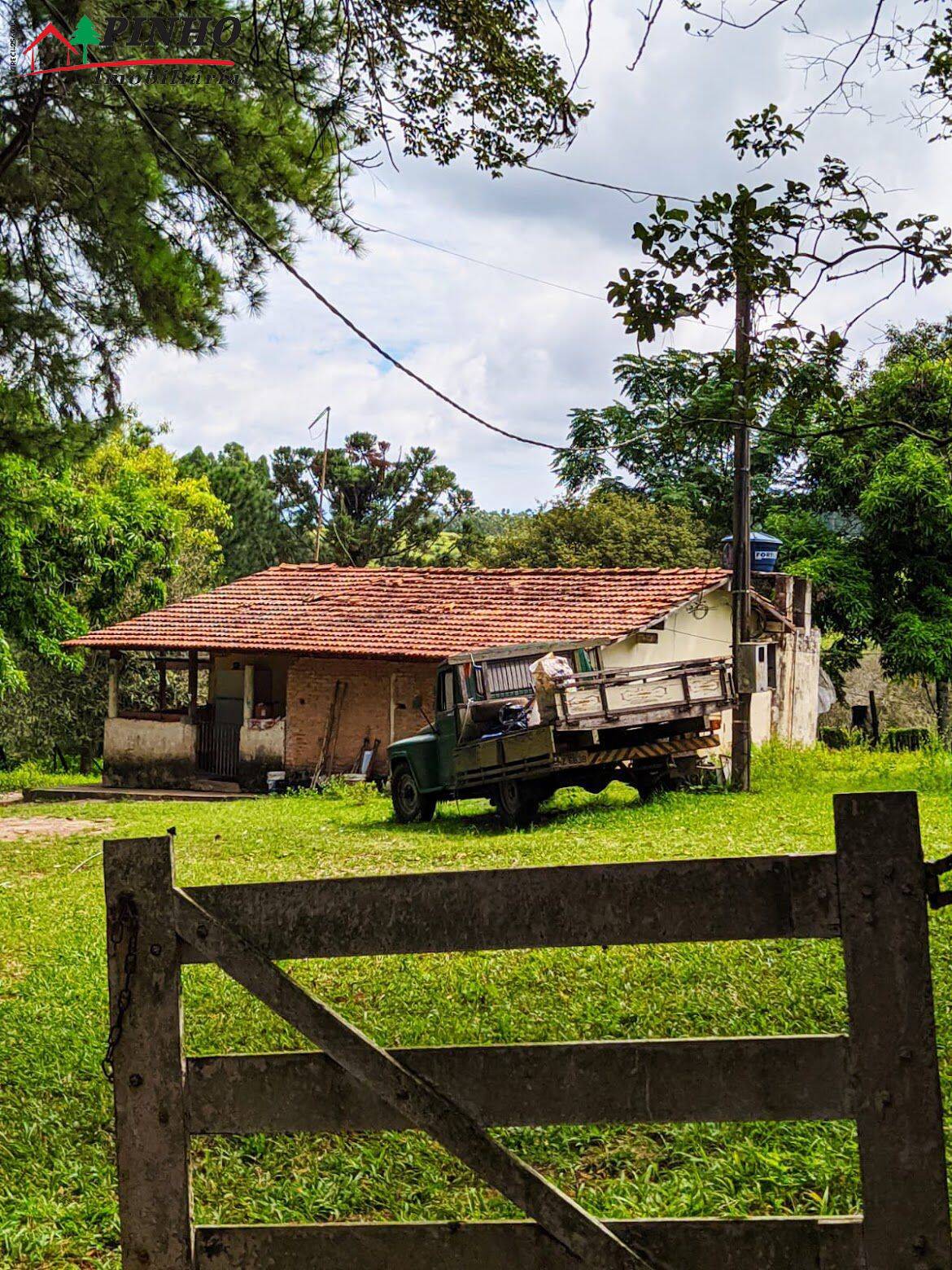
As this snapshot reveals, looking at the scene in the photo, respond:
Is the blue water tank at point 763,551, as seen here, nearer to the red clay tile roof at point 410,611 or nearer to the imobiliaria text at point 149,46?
the red clay tile roof at point 410,611

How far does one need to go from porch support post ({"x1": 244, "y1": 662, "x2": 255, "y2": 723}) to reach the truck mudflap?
39.6 ft

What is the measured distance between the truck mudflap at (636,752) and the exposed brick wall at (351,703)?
337 inches

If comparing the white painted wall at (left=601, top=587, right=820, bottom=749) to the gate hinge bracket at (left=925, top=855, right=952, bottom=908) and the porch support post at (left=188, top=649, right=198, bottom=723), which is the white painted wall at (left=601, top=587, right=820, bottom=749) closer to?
the porch support post at (left=188, top=649, right=198, bottom=723)

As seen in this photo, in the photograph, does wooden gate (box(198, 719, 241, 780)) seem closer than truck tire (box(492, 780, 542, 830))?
No

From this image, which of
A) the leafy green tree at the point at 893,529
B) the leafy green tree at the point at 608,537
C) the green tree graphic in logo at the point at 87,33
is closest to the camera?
the green tree graphic in logo at the point at 87,33

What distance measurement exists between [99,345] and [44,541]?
55.7 ft

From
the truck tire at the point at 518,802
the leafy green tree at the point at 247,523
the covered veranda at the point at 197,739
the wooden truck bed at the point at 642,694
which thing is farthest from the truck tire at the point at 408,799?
the leafy green tree at the point at 247,523

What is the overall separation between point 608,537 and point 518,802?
2270 centimetres

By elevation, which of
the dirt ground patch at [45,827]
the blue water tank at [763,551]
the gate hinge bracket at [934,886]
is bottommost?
the dirt ground patch at [45,827]

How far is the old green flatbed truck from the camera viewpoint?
1534cm

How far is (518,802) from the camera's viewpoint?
15688 millimetres

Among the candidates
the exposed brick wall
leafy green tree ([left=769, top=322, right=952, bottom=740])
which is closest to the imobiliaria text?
the exposed brick wall

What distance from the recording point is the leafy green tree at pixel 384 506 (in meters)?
49.0

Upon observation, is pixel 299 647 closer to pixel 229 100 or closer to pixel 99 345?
pixel 99 345
